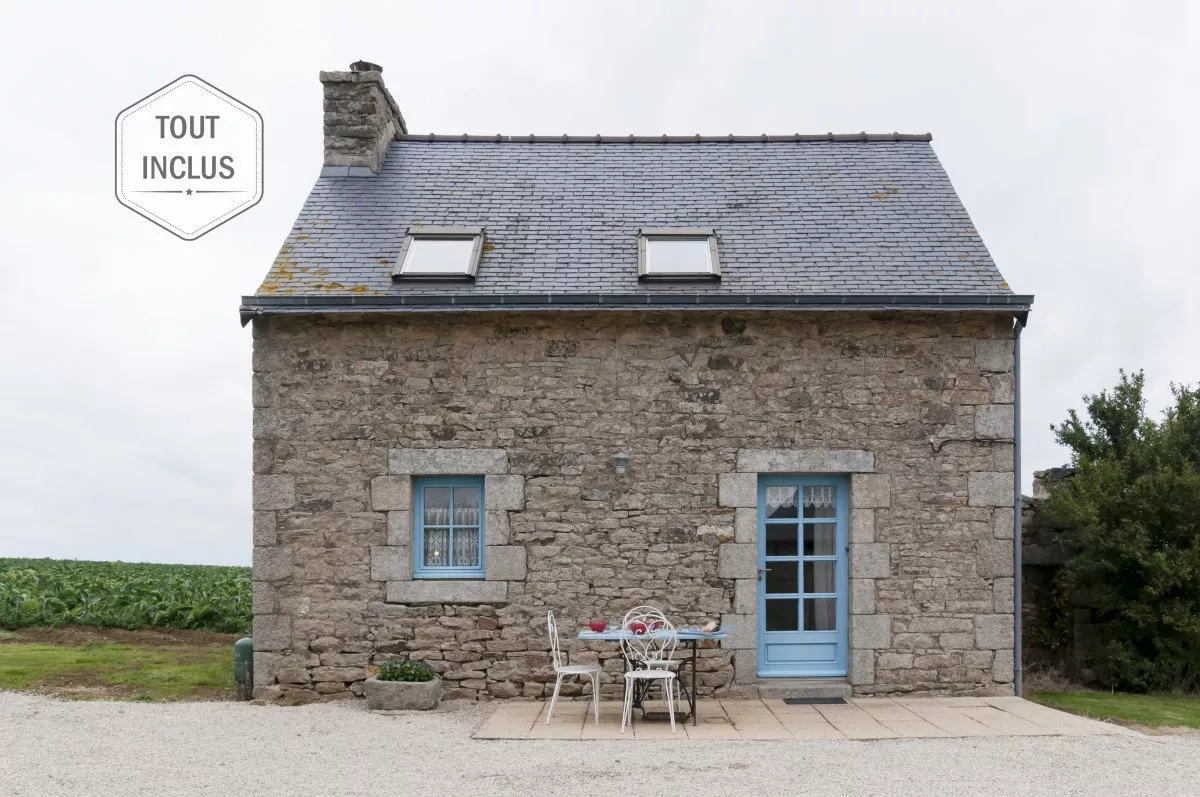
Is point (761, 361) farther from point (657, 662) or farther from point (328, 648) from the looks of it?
point (328, 648)

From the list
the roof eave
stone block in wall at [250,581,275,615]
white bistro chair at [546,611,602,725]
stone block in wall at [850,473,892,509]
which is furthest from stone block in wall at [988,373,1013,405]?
stone block in wall at [250,581,275,615]

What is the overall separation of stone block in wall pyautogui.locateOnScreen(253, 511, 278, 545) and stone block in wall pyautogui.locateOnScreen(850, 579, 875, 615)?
4.79m

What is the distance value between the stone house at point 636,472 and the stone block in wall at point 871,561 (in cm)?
2

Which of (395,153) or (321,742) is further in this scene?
(395,153)

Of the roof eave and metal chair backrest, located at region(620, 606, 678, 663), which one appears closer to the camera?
metal chair backrest, located at region(620, 606, 678, 663)

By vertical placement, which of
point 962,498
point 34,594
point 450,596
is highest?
point 962,498

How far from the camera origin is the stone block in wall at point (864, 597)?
28.3 feet

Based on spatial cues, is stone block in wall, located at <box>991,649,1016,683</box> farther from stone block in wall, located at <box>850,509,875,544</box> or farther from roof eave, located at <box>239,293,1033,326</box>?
roof eave, located at <box>239,293,1033,326</box>

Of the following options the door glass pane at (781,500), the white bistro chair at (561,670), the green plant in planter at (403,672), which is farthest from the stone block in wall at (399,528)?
the door glass pane at (781,500)

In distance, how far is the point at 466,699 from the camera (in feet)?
28.2

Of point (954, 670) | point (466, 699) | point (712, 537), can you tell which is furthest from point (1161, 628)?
point (466, 699)

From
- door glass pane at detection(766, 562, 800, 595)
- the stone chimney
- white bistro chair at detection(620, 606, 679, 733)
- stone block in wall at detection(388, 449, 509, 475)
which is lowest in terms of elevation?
white bistro chair at detection(620, 606, 679, 733)

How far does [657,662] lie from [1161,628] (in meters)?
5.25

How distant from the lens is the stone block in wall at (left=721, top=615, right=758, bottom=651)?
860 centimetres
